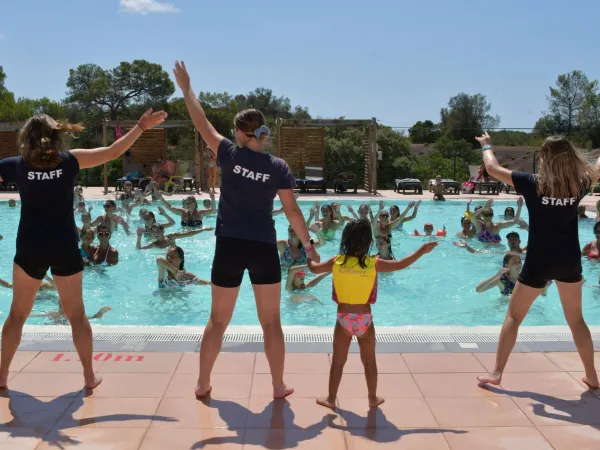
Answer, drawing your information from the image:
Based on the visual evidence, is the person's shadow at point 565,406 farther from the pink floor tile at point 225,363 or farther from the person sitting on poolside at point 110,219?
the person sitting on poolside at point 110,219

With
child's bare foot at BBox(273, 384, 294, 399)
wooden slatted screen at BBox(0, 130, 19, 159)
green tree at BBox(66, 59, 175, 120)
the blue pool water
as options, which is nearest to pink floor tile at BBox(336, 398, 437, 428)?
child's bare foot at BBox(273, 384, 294, 399)

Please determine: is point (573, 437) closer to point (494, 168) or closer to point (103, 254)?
point (494, 168)

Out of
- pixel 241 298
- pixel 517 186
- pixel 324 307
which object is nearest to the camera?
pixel 517 186

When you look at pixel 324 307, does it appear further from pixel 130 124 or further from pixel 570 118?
pixel 570 118

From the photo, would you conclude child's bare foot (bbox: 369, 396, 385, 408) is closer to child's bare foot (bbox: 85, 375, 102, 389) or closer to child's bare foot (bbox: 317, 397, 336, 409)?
child's bare foot (bbox: 317, 397, 336, 409)

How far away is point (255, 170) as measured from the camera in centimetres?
321

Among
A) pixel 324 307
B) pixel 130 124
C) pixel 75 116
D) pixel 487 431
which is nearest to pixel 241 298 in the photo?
pixel 324 307

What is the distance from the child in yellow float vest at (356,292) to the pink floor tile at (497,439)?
498 millimetres

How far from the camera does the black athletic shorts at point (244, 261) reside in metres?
3.23

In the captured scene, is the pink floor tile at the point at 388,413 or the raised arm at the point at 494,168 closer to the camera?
the pink floor tile at the point at 388,413

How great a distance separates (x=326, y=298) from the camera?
23.8 ft

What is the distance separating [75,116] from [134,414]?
4588cm

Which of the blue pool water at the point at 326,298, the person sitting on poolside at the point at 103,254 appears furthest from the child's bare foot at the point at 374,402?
the person sitting on poolside at the point at 103,254

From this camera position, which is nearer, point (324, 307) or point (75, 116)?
point (324, 307)
